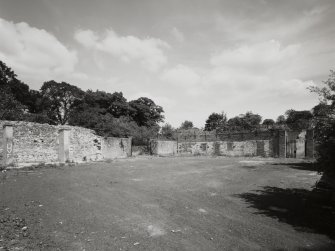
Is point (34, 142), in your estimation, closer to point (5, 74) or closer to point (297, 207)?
point (297, 207)

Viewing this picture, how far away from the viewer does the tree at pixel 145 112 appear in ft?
173

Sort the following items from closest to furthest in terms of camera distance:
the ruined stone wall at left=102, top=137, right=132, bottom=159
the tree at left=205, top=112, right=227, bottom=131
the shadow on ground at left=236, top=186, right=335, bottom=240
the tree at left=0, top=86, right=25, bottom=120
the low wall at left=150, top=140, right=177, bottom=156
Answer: the shadow on ground at left=236, top=186, right=335, bottom=240
the ruined stone wall at left=102, top=137, right=132, bottom=159
the tree at left=0, top=86, right=25, bottom=120
the low wall at left=150, top=140, right=177, bottom=156
the tree at left=205, top=112, right=227, bottom=131

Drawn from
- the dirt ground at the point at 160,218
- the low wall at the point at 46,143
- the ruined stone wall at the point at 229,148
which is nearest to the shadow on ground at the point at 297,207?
the dirt ground at the point at 160,218

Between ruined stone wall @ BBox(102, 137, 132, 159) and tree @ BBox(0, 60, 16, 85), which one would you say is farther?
tree @ BBox(0, 60, 16, 85)

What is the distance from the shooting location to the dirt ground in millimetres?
4574

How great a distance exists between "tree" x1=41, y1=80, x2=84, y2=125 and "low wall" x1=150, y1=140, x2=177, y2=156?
23403 millimetres

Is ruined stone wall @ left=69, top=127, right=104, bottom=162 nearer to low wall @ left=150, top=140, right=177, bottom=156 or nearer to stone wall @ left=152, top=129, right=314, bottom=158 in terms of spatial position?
low wall @ left=150, top=140, right=177, bottom=156

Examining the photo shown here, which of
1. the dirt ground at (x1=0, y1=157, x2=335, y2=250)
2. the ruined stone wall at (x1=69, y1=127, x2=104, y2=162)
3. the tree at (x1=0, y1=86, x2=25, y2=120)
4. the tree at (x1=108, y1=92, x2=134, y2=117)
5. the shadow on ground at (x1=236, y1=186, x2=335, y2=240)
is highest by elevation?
the tree at (x1=108, y1=92, x2=134, y2=117)

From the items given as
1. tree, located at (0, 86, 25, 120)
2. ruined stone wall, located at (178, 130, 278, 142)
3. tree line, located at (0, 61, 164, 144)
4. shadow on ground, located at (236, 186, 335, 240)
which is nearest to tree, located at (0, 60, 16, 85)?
tree line, located at (0, 61, 164, 144)

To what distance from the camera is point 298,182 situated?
11172 millimetres

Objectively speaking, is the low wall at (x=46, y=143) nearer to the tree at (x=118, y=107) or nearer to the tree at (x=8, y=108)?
the tree at (x=8, y=108)

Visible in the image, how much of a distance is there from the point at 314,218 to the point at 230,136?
91.3 feet

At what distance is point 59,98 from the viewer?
47.2 meters

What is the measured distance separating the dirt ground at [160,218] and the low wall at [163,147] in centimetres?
2241
